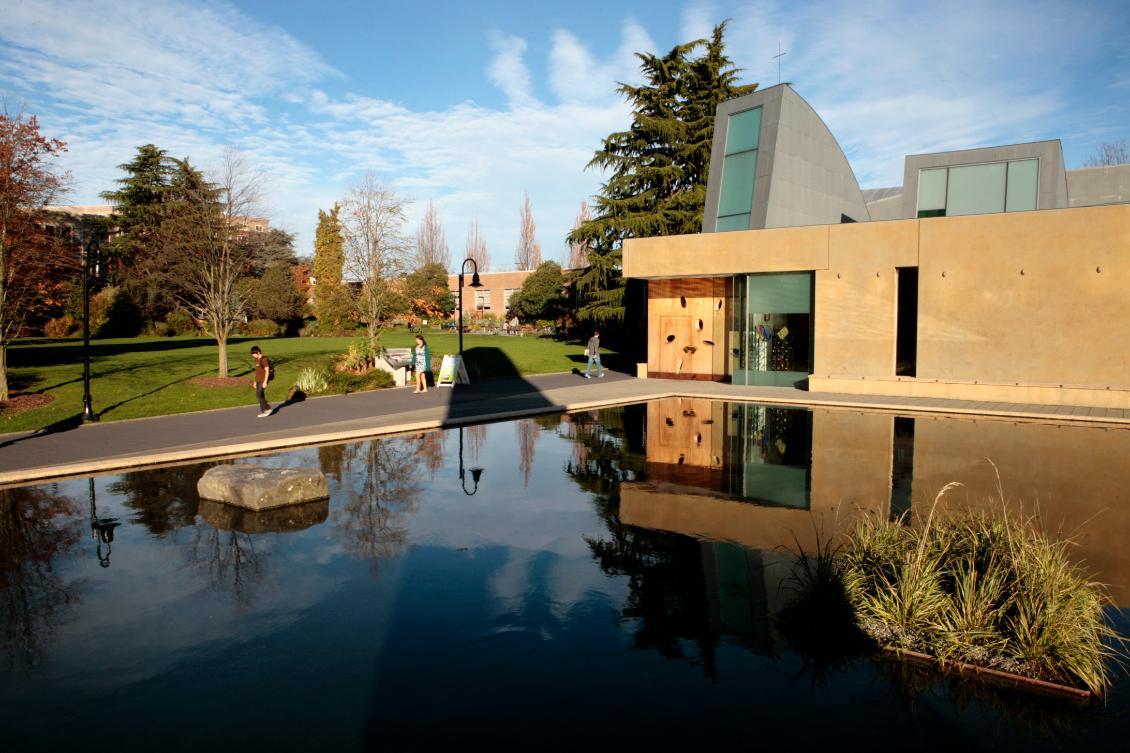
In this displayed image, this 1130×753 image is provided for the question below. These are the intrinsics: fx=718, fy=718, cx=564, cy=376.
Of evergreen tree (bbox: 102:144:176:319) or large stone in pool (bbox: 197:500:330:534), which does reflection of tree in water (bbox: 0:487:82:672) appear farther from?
evergreen tree (bbox: 102:144:176:319)

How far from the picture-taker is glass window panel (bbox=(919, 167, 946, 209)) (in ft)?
85.0

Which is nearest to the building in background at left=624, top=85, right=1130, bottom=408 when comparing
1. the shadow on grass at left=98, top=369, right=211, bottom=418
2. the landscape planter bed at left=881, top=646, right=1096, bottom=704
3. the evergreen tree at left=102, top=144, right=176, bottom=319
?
the shadow on grass at left=98, top=369, right=211, bottom=418

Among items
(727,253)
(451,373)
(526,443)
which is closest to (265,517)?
(526,443)

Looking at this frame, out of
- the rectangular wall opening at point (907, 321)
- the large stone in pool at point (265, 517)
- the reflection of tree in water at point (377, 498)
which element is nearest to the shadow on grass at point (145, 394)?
the reflection of tree in water at point (377, 498)

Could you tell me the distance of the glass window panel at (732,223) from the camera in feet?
90.0

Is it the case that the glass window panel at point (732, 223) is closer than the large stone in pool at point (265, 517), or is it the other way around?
the large stone in pool at point (265, 517)

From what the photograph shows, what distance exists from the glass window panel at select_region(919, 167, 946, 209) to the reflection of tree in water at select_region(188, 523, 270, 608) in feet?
84.1

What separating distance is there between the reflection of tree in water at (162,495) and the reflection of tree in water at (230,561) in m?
0.55

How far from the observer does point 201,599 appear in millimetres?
6762

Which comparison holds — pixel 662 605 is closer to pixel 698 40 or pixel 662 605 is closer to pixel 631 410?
pixel 631 410

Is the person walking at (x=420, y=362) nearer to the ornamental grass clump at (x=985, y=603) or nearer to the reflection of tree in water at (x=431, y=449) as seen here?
the reflection of tree in water at (x=431, y=449)

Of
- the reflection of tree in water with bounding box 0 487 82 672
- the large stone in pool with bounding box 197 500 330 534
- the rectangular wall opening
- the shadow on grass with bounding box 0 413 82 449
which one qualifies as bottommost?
the reflection of tree in water with bounding box 0 487 82 672

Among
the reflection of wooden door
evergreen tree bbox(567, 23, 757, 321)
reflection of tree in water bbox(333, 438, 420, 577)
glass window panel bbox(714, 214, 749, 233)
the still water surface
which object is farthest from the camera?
evergreen tree bbox(567, 23, 757, 321)

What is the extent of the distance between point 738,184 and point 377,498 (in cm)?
2195
